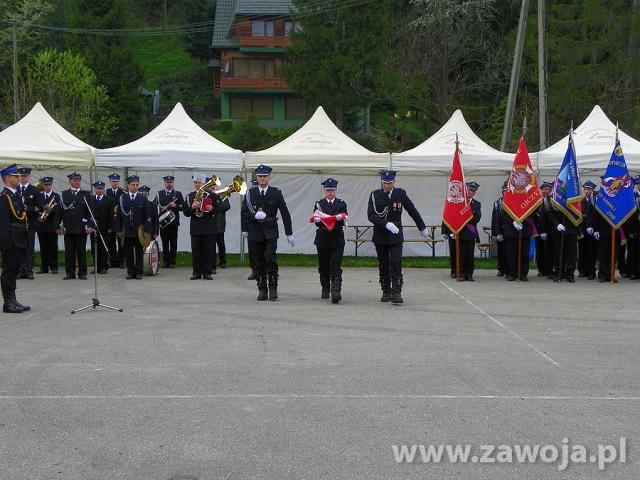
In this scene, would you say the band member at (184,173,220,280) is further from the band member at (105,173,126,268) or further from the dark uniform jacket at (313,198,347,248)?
the dark uniform jacket at (313,198,347,248)

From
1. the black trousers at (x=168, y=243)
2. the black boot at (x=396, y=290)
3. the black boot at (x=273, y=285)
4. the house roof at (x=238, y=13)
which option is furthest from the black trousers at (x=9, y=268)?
the house roof at (x=238, y=13)

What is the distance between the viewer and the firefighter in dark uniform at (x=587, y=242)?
1834cm

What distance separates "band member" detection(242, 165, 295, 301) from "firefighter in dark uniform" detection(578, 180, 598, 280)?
723cm

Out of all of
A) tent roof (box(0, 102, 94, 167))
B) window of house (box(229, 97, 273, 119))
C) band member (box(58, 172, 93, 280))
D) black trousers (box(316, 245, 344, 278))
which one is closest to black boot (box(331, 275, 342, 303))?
black trousers (box(316, 245, 344, 278))

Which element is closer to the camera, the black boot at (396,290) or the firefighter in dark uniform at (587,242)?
the black boot at (396,290)

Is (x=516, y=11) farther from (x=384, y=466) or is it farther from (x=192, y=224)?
(x=384, y=466)

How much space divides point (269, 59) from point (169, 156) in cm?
4648

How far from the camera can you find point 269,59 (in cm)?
6475

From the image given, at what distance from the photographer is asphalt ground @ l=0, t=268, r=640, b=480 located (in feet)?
19.8

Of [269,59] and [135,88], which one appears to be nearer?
[135,88]

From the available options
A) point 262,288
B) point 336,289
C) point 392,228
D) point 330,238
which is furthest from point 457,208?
point 262,288

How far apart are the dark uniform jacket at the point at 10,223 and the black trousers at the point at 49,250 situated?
233 inches

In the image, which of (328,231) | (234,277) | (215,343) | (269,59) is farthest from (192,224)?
(269,59)

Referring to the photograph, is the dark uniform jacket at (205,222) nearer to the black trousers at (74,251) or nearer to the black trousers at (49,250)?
the black trousers at (74,251)
